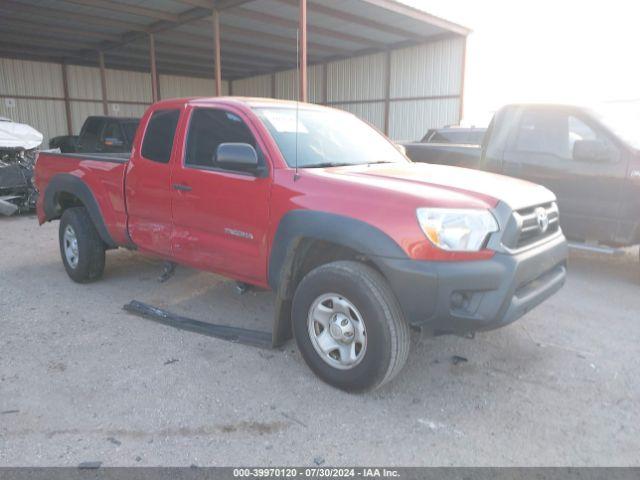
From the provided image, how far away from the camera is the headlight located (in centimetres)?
275

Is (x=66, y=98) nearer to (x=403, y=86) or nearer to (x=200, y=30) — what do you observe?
(x=200, y=30)

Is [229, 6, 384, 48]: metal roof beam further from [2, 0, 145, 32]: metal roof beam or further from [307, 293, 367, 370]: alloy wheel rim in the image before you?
[307, 293, 367, 370]: alloy wheel rim

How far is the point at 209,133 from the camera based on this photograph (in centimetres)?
403

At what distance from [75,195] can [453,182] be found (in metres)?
4.02

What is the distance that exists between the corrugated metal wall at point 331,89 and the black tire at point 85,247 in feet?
49.8

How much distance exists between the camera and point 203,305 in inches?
186

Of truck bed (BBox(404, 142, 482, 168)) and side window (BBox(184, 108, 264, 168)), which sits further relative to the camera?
truck bed (BBox(404, 142, 482, 168))

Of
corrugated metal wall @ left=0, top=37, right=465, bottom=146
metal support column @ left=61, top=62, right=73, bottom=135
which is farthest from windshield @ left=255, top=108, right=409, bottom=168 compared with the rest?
metal support column @ left=61, top=62, right=73, bottom=135

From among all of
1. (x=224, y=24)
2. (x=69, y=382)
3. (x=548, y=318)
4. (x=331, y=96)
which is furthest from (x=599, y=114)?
(x=331, y=96)

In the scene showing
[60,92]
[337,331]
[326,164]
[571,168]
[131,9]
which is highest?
[131,9]

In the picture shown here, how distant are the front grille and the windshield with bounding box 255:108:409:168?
1.26 meters

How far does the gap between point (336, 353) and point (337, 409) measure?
0.36 m

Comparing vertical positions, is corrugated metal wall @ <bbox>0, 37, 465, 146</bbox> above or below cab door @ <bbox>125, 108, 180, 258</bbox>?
above

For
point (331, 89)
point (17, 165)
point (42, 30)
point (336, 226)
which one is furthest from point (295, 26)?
point (336, 226)
